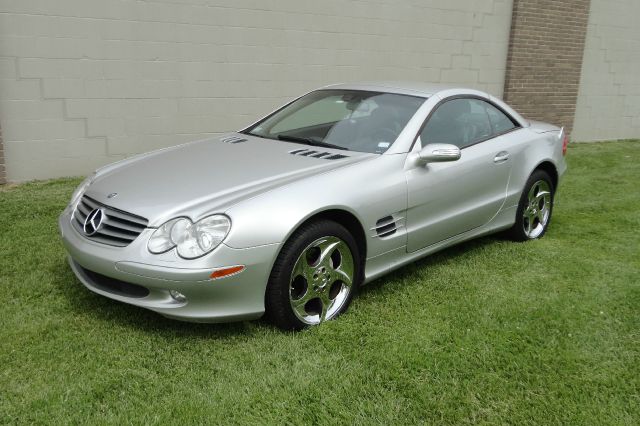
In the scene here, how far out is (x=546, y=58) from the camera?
1093 centimetres

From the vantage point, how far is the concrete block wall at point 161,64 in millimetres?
6418

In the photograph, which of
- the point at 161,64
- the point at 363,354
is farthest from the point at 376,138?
the point at 161,64

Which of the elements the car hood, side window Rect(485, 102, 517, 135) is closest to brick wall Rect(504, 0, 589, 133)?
side window Rect(485, 102, 517, 135)

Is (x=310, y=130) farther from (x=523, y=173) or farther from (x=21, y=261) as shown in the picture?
(x=21, y=261)

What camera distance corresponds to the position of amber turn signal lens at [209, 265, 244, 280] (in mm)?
3078

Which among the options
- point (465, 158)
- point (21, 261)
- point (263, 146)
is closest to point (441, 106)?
point (465, 158)

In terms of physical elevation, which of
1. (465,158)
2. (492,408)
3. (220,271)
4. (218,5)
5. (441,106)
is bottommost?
(492,408)

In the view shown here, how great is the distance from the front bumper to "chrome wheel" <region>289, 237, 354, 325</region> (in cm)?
26

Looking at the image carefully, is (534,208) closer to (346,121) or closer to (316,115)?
(346,121)

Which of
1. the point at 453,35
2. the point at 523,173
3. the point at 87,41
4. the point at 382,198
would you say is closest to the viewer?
the point at 382,198

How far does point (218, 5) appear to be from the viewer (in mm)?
7293

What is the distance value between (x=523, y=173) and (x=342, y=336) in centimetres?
242

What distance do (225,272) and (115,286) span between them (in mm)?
691

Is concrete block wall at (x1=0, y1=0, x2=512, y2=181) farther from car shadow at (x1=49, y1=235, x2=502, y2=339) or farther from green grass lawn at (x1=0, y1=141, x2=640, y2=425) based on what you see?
→ car shadow at (x1=49, y1=235, x2=502, y2=339)
